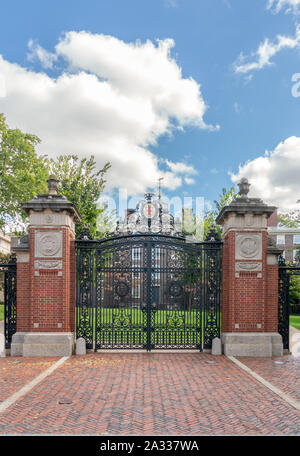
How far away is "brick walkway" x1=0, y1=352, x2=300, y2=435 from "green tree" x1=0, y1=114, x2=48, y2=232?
15.7 m

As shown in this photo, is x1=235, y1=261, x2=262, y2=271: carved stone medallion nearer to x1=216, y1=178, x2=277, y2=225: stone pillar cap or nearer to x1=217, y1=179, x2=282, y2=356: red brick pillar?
x1=217, y1=179, x2=282, y2=356: red brick pillar

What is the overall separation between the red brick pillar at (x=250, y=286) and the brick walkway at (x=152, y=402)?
0.94 m

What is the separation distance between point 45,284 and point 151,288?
2.84 metres

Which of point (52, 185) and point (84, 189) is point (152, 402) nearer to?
point (52, 185)

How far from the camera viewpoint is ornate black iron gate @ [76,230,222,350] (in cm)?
916

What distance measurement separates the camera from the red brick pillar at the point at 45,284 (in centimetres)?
862

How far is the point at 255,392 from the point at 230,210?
458 centimetres

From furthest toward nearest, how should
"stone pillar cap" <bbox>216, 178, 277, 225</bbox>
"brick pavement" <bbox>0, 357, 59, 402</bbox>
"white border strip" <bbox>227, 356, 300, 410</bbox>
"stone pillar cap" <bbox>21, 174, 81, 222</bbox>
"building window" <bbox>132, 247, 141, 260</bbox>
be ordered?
1. "building window" <bbox>132, 247, 141, 260</bbox>
2. "stone pillar cap" <bbox>216, 178, 277, 225</bbox>
3. "stone pillar cap" <bbox>21, 174, 81, 222</bbox>
4. "brick pavement" <bbox>0, 357, 59, 402</bbox>
5. "white border strip" <bbox>227, 356, 300, 410</bbox>

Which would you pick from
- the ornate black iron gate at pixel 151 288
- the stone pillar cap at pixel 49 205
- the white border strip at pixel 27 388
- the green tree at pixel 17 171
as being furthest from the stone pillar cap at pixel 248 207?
the green tree at pixel 17 171

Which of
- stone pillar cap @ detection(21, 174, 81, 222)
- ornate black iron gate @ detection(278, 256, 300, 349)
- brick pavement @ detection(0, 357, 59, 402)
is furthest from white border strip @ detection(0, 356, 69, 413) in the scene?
ornate black iron gate @ detection(278, 256, 300, 349)

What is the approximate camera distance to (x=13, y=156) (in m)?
22.5

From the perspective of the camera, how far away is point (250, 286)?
8.91 meters
